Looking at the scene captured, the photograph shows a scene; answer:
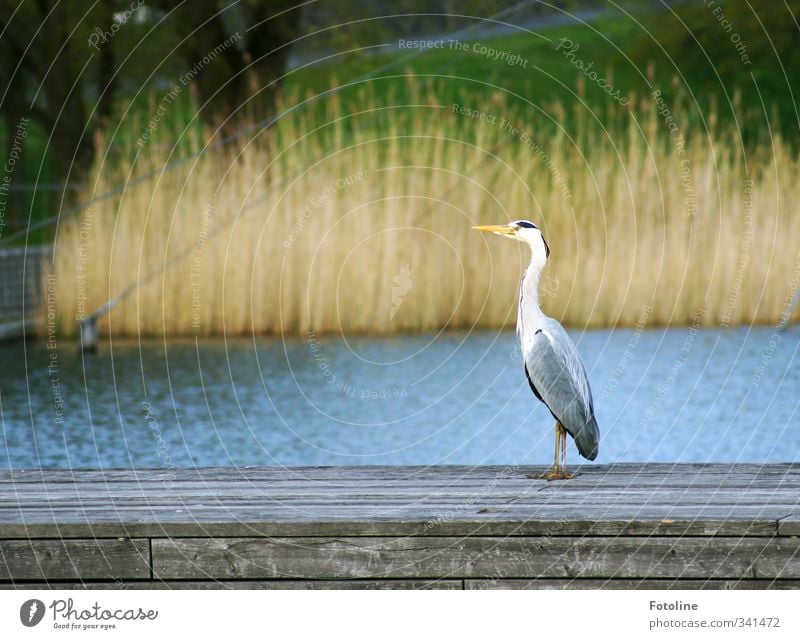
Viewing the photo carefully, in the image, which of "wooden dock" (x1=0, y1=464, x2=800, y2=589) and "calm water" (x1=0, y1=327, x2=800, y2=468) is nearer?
"wooden dock" (x1=0, y1=464, x2=800, y2=589)

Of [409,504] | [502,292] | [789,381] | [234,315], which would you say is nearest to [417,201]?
[502,292]

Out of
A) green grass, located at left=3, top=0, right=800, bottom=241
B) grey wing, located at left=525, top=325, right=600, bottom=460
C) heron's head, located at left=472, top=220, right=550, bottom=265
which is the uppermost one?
green grass, located at left=3, top=0, right=800, bottom=241

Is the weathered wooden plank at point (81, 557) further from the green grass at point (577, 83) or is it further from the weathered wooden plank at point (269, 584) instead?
the green grass at point (577, 83)

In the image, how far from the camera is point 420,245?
14.2m

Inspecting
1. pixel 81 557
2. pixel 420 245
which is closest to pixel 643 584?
pixel 81 557

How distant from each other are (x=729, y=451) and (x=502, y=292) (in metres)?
4.69

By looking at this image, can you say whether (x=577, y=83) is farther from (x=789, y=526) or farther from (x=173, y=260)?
(x=789, y=526)

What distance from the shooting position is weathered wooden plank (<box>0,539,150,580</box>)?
5.60m

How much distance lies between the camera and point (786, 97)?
3775 centimetres

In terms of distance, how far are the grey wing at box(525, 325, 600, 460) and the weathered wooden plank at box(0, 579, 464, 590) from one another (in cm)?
95

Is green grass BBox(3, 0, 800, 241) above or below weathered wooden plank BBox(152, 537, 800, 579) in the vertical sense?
above

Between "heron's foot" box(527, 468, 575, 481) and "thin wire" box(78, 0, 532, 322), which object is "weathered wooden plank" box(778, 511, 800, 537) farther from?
"thin wire" box(78, 0, 532, 322)

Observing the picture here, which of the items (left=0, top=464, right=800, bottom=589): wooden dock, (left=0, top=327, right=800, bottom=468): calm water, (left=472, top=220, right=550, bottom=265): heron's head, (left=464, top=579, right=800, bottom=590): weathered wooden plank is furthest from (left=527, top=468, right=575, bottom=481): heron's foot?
(left=0, top=327, right=800, bottom=468): calm water

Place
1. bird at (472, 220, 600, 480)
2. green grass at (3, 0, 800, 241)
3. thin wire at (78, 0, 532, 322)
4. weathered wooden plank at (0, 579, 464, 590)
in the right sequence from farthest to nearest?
green grass at (3, 0, 800, 241), thin wire at (78, 0, 532, 322), bird at (472, 220, 600, 480), weathered wooden plank at (0, 579, 464, 590)
